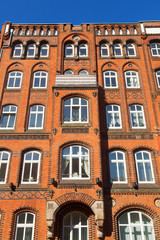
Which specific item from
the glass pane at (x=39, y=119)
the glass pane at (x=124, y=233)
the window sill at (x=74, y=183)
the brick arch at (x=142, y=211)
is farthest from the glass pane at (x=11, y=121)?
the glass pane at (x=124, y=233)

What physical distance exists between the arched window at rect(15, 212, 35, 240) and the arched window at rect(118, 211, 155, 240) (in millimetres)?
5132

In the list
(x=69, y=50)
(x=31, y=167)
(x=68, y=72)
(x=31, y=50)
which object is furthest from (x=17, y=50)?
(x=31, y=167)

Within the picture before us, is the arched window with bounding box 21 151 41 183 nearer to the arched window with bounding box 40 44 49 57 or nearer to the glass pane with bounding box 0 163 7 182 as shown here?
the glass pane with bounding box 0 163 7 182

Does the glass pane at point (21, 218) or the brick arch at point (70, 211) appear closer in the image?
the brick arch at point (70, 211)

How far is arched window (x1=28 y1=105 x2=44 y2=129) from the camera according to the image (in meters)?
16.0

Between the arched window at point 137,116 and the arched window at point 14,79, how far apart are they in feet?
30.6

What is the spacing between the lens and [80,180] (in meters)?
13.3

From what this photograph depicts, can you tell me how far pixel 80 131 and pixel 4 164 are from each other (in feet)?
18.0

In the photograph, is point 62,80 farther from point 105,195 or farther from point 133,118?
point 105,195

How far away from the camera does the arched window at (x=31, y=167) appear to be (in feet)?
46.1

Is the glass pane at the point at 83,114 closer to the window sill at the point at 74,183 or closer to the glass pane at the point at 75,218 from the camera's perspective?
the window sill at the point at 74,183

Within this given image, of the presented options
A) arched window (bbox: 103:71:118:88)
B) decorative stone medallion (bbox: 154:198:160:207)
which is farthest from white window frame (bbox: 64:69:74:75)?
decorative stone medallion (bbox: 154:198:160:207)

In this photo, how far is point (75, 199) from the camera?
12.6 metres

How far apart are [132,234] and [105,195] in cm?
259
